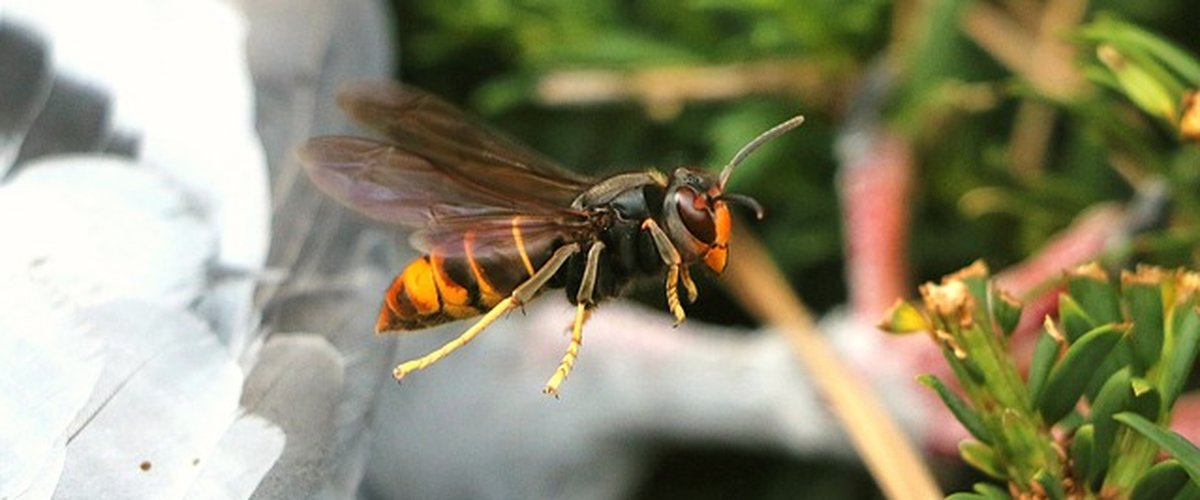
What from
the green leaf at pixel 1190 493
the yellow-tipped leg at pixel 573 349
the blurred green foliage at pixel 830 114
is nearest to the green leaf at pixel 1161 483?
the green leaf at pixel 1190 493

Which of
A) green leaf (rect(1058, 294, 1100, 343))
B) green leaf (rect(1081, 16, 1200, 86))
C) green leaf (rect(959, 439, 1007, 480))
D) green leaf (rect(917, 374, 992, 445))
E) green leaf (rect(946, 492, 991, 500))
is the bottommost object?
green leaf (rect(946, 492, 991, 500))

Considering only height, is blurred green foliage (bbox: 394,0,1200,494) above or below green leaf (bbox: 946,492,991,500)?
above

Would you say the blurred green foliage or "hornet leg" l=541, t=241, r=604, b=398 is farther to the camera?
the blurred green foliage

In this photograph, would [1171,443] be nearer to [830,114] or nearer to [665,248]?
[665,248]

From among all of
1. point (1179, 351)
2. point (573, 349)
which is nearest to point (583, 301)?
point (573, 349)

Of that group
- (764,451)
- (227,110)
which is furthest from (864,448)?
(227,110)

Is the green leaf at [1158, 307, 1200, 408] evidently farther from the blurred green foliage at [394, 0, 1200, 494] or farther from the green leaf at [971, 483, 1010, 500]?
the blurred green foliage at [394, 0, 1200, 494]

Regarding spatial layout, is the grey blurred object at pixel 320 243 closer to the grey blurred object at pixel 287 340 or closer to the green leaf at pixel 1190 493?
the grey blurred object at pixel 287 340

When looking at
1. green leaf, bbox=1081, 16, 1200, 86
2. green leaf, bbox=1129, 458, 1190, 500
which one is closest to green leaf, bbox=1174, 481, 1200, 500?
Result: green leaf, bbox=1129, 458, 1190, 500
